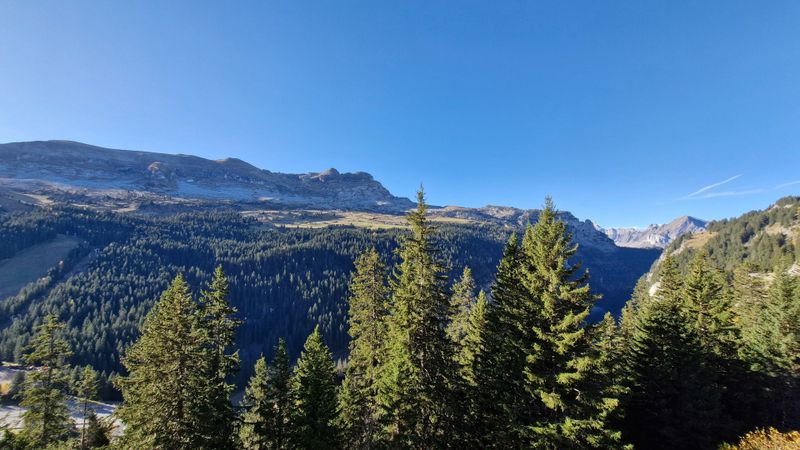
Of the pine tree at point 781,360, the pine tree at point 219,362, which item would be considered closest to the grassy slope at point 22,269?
the pine tree at point 219,362

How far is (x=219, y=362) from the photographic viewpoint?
23141 millimetres

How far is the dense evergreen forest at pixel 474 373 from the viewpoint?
1792cm

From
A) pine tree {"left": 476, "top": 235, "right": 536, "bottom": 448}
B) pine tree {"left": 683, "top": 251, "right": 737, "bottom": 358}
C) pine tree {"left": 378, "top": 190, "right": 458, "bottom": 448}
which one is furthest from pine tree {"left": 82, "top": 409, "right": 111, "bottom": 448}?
pine tree {"left": 683, "top": 251, "right": 737, "bottom": 358}

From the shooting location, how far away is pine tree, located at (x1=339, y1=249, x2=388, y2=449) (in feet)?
90.5

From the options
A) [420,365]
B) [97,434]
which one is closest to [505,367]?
[420,365]

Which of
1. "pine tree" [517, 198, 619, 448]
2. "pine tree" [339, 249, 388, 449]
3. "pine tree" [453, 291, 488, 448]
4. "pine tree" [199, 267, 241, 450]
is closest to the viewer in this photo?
"pine tree" [517, 198, 619, 448]

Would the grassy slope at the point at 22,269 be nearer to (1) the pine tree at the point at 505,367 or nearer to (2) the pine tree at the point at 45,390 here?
(2) the pine tree at the point at 45,390

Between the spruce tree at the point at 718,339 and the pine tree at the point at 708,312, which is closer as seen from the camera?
the spruce tree at the point at 718,339

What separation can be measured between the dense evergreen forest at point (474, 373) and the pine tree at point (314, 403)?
12 centimetres

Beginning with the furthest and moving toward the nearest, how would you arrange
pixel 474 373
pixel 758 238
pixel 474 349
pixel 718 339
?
pixel 758 238 < pixel 718 339 < pixel 474 349 < pixel 474 373

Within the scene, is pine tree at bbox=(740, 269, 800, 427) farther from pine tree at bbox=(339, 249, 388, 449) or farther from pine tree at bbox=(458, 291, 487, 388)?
pine tree at bbox=(339, 249, 388, 449)

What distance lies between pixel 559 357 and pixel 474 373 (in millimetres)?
7280

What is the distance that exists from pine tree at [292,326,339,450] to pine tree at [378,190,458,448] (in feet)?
21.1

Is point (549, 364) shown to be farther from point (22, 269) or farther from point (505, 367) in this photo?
point (22, 269)
